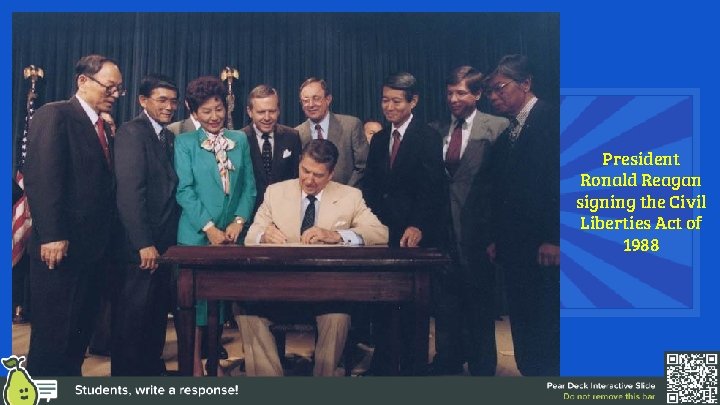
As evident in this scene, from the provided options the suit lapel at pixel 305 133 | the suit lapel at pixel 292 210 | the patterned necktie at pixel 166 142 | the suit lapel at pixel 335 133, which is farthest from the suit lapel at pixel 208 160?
the suit lapel at pixel 335 133

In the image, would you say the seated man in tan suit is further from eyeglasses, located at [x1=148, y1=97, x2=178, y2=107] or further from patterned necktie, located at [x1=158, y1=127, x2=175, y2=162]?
eyeglasses, located at [x1=148, y1=97, x2=178, y2=107]

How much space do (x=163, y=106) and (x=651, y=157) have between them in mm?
2426

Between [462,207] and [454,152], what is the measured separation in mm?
281

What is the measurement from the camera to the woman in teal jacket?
3322 mm

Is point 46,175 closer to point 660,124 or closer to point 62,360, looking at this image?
point 62,360

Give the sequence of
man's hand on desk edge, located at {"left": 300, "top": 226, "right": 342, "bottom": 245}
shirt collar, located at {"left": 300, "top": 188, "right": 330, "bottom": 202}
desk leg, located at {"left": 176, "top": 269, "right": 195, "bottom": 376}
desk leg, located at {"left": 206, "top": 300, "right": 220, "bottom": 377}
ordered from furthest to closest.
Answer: shirt collar, located at {"left": 300, "top": 188, "right": 330, "bottom": 202} → man's hand on desk edge, located at {"left": 300, "top": 226, "right": 342, "bottom": 245} → desk leg, located at {"left": 206, "top": 300, "right": 220, "bottom": 377} → desk leg, located at {"left": 176, "top": 269, "right": 195, "bottom": 376}

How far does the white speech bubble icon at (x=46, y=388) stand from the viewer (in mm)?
3234

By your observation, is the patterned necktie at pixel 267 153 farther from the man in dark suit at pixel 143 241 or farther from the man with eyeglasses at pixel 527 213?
the man with eyeglasses at pixel 527 213

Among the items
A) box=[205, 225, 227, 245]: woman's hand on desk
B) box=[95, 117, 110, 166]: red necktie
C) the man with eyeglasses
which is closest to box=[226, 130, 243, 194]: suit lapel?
box=[205, 225, 227, 245]: woman's hand on desk

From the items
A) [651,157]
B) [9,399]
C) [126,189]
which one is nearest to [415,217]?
[651,157]

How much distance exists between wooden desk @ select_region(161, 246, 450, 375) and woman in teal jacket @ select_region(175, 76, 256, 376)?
0.36 metres

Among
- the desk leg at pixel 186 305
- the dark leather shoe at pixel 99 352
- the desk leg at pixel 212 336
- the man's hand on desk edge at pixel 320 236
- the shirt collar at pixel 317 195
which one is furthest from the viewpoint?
the dark leather shoe at pixel 99 352

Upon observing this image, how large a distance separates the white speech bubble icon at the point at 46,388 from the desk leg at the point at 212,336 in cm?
78

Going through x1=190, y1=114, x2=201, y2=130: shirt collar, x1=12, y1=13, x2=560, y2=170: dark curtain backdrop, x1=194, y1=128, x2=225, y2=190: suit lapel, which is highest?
x1=12, y1=13, x2=560, y2=170: dark curtain backdrop
